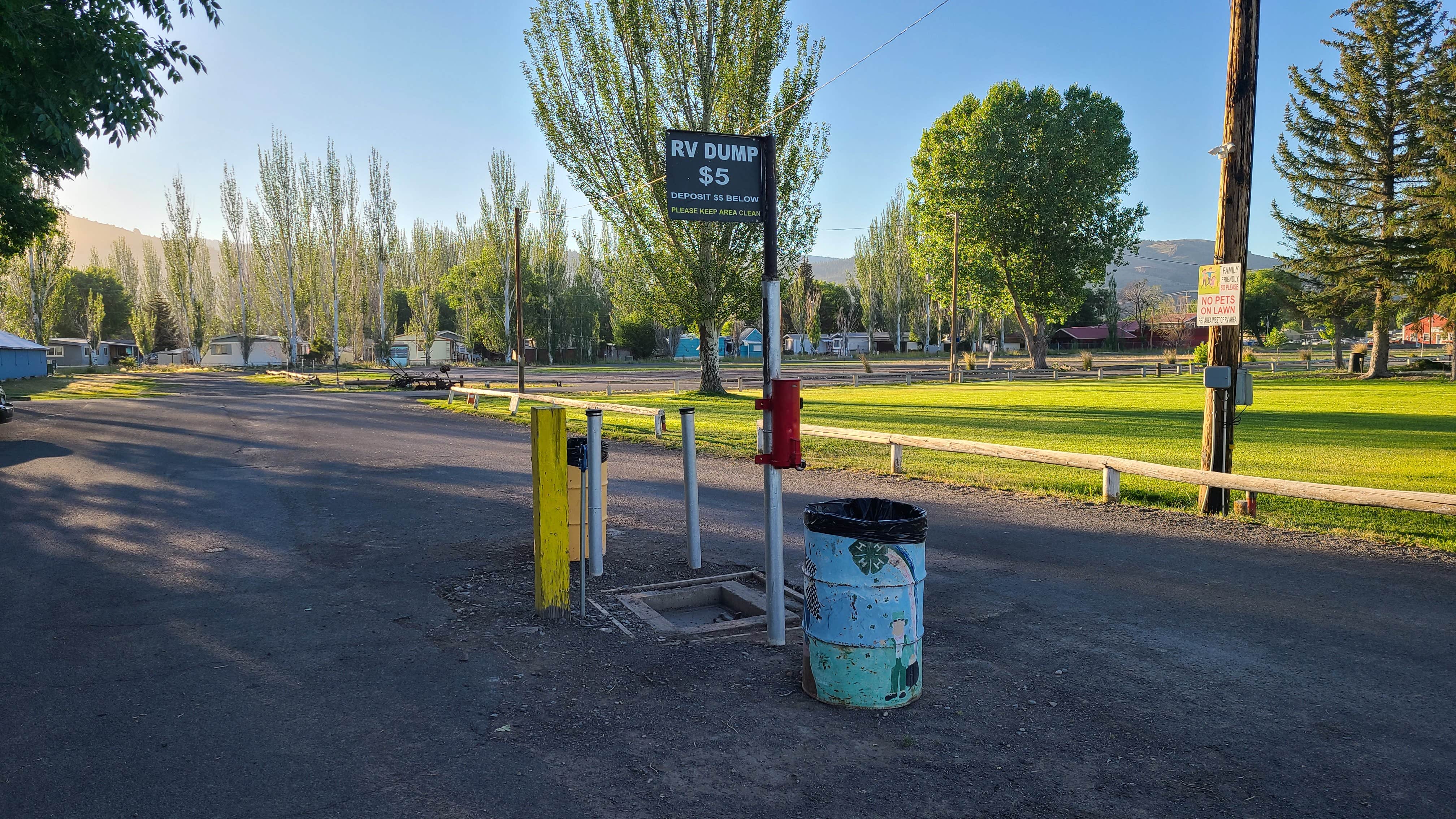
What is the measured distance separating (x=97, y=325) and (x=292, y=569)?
93.1 m

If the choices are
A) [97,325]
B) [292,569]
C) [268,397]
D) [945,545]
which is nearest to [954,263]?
[268,397]

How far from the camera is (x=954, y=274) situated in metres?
41.0

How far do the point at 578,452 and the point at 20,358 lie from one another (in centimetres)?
6719

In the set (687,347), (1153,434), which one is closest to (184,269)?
(687,347)

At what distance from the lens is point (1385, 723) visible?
3848mm

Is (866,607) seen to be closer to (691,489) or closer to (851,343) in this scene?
(691,489)

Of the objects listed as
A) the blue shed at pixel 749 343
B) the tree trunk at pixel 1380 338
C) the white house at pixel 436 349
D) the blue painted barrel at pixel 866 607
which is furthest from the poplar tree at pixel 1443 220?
the white house at pixel 436 349

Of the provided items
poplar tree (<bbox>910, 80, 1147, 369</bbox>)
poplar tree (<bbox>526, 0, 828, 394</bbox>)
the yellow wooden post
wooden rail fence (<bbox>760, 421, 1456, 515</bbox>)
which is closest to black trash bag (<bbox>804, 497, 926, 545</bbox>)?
the yellow wooden post

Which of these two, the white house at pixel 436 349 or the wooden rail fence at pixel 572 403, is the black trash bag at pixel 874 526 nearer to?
the wooden rail fence at pixel 572 403

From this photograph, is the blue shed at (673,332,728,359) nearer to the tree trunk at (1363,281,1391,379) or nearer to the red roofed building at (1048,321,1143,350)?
the red roofed building at (1048,321,1143,350)

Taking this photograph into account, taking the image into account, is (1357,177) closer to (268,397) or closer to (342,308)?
(268,397)

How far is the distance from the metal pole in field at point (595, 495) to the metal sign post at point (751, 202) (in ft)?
6.29

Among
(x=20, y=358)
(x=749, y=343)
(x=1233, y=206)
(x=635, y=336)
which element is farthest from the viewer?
(x=749, y=343)

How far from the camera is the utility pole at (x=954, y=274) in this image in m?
38.2
